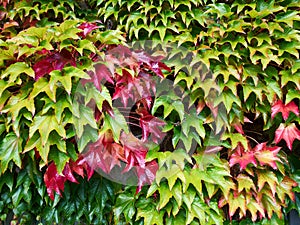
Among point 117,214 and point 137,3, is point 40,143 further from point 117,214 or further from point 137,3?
point 137,3

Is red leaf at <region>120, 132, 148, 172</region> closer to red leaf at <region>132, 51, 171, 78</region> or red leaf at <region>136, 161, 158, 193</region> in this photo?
red leaf at <region>136, 161, 158, 193</region>

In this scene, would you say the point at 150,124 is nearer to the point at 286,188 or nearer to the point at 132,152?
the point at 132,152

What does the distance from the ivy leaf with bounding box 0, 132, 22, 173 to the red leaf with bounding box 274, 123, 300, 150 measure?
1.34 metres

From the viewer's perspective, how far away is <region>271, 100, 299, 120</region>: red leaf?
73.1 inches

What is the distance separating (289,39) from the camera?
1872 mm

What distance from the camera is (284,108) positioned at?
1.88 m

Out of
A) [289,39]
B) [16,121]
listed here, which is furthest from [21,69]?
[289,39]

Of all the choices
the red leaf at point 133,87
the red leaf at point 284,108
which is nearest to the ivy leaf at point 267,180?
the red leaf at point 284,108

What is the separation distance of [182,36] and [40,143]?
3.22 feet

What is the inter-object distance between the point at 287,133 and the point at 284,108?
137 millimetres

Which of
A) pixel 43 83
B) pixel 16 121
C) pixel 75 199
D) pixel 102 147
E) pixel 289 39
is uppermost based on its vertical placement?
pixel 289 39

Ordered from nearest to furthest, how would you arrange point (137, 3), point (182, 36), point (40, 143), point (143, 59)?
point (40, 143), point (143, 59), point (182, 36), point (137, 3)

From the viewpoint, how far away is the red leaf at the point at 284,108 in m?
1.86

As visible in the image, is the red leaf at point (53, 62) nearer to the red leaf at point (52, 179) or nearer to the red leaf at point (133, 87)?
the red leaf at point (133, 87)
